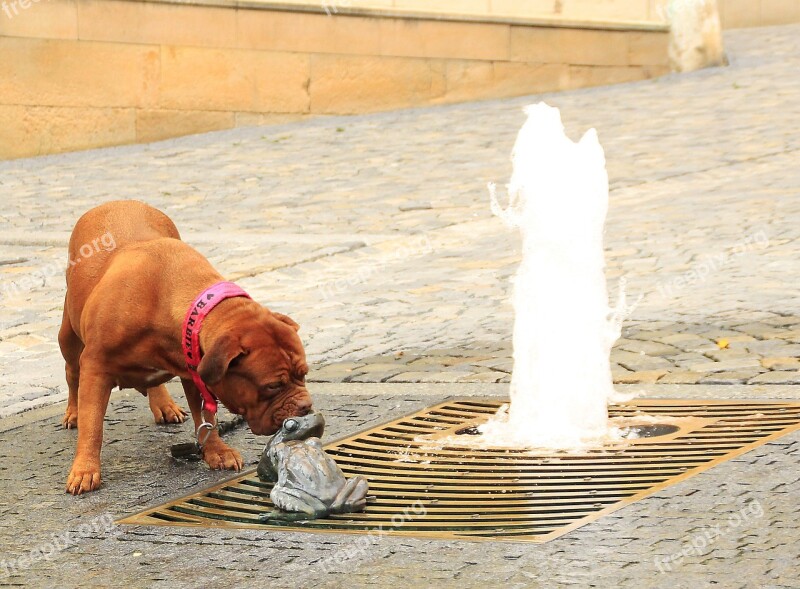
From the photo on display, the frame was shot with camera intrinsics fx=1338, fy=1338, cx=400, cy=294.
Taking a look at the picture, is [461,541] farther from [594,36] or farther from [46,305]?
[594,36]

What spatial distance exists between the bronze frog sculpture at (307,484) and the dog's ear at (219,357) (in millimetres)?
344

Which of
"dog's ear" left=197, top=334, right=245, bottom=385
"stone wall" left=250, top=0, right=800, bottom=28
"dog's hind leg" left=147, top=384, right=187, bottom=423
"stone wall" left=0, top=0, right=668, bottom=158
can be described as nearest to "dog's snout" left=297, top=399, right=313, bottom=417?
"dog's ear" left=197, top=334, right=245, bottom=385

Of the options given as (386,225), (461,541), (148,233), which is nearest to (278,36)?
(386,225)

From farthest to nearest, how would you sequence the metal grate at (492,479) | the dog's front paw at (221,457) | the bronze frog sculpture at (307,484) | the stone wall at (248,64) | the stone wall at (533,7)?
the stone wall at (533,7) → the stone wall at (248,64) → the dog's front paw at (221,457) → the bronze frog sculpture at (307,484) → the metal grate at (492,479)

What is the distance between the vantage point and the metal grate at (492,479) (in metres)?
4.56

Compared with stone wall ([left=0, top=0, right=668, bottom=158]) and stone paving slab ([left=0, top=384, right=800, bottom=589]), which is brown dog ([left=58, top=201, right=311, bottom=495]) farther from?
stone wall ([left=0, top=0, right=668, bottom=158])

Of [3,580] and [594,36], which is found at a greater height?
[594,36]

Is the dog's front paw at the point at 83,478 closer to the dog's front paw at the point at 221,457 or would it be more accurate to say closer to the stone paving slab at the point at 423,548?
the stone paving slab at the point at 423,548

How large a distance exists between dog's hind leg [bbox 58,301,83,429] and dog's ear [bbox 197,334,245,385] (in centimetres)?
139

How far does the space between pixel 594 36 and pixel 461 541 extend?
1586 cm

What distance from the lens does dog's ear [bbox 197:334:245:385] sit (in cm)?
491

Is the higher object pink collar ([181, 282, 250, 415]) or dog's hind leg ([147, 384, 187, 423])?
pink collar ([181, 282, 250, 415])

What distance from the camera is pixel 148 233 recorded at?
234 inches

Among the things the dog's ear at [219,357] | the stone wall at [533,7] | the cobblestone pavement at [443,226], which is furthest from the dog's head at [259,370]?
the stone wall at [533,7]
